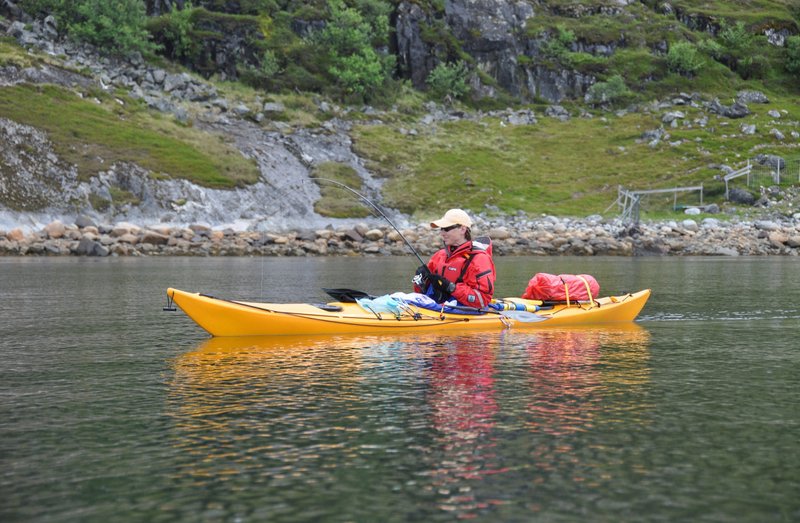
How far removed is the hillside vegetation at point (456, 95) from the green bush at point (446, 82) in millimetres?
196

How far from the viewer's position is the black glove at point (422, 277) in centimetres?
1261

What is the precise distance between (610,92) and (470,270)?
82468 mm

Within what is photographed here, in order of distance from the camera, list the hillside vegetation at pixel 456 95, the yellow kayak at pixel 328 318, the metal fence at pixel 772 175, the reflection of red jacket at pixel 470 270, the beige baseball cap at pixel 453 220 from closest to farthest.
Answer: the yellow kayak at pixel 328 318
the beige baseball cap at pixel 453 220
the reflection of red jacket at pixel 470 270
the hillside vegetation at pixel 456 95
the metal fence at pixel 772 175

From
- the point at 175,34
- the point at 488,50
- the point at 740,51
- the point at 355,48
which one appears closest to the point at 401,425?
the point at 175,34

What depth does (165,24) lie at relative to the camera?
260 ft

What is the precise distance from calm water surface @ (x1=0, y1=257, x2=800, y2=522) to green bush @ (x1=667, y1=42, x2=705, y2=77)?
9002cm

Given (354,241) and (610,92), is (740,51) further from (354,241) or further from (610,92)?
(354,241)

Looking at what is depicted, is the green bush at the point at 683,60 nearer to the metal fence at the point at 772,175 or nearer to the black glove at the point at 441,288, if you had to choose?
the metal fence at the point at 772,175

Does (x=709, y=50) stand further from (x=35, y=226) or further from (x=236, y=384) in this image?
(x=236, y=384)

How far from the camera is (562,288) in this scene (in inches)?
565

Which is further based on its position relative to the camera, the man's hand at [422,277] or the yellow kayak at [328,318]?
the man's hand at [422,277]

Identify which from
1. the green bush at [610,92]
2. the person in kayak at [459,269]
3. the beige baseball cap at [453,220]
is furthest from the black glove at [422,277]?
the green bush at [610,92]

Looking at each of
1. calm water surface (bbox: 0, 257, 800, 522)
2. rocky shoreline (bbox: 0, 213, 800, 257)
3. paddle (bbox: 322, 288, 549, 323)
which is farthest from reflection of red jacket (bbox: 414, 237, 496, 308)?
rocky shoreline (bbox: 0, 213, 800, 257)

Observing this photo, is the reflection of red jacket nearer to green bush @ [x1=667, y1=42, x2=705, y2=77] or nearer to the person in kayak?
the person in kayak
